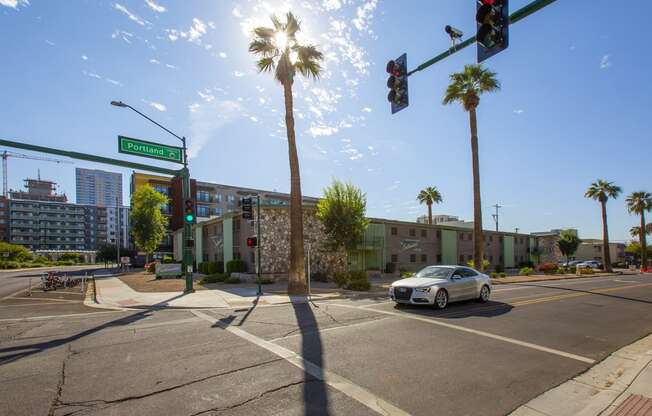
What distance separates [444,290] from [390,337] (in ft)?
15.4

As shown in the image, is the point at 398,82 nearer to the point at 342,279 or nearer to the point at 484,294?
the point at 484,294

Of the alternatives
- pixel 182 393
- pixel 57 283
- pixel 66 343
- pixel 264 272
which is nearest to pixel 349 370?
pixel 182 393

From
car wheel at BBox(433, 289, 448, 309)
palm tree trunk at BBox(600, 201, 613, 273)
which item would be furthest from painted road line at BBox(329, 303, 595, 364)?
palm tree trunk at BBox(600, 201, 613, 273)

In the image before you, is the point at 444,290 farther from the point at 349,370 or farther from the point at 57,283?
the point at 57,283

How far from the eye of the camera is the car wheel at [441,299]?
1161 centimetres

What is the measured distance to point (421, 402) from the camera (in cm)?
464

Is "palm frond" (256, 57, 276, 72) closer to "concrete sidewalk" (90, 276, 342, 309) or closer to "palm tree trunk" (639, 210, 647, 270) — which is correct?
"concrete sidewalk" (90, 276, 342, 309)

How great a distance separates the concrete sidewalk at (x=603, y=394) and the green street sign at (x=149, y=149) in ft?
53.2

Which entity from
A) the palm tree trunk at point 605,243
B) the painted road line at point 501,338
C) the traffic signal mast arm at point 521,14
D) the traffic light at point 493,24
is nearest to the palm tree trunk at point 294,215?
the painted road line at point 501,338

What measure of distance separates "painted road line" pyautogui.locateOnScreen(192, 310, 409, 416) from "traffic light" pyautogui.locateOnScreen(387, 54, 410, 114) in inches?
230

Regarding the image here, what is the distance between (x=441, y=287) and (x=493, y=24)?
8.31 metres

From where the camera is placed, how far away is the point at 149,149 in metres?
16.2

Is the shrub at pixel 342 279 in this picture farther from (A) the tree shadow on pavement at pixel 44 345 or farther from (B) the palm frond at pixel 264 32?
(B) the palm frond at pixel 264 32

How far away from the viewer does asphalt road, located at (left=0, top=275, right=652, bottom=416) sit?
4.64 meters
